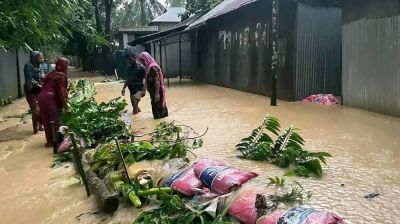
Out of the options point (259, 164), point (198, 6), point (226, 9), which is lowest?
point (259, 164)

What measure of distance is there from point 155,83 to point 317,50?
4.85 metres

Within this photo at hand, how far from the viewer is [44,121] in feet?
23.2

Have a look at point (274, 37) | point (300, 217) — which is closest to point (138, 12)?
point (274, 37)

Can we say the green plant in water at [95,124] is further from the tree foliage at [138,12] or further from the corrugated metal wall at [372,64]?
the tree foliage at [138,12]

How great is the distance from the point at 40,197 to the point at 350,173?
3544 millimetres

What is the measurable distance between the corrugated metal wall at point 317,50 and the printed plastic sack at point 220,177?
756 cm

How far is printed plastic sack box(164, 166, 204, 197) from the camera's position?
12.4ft

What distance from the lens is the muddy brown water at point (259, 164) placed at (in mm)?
3788

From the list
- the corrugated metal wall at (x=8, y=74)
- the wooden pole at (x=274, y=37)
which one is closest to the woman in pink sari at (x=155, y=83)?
the wooden pole at (x=274, y=37)

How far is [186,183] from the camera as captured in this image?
3867mm

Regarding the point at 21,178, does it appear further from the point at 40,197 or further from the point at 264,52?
the point at 264,52

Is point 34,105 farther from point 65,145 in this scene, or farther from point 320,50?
point 320,50

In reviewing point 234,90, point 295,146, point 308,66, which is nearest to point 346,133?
point 295,146

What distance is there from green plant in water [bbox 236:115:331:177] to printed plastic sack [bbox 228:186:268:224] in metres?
0.87
